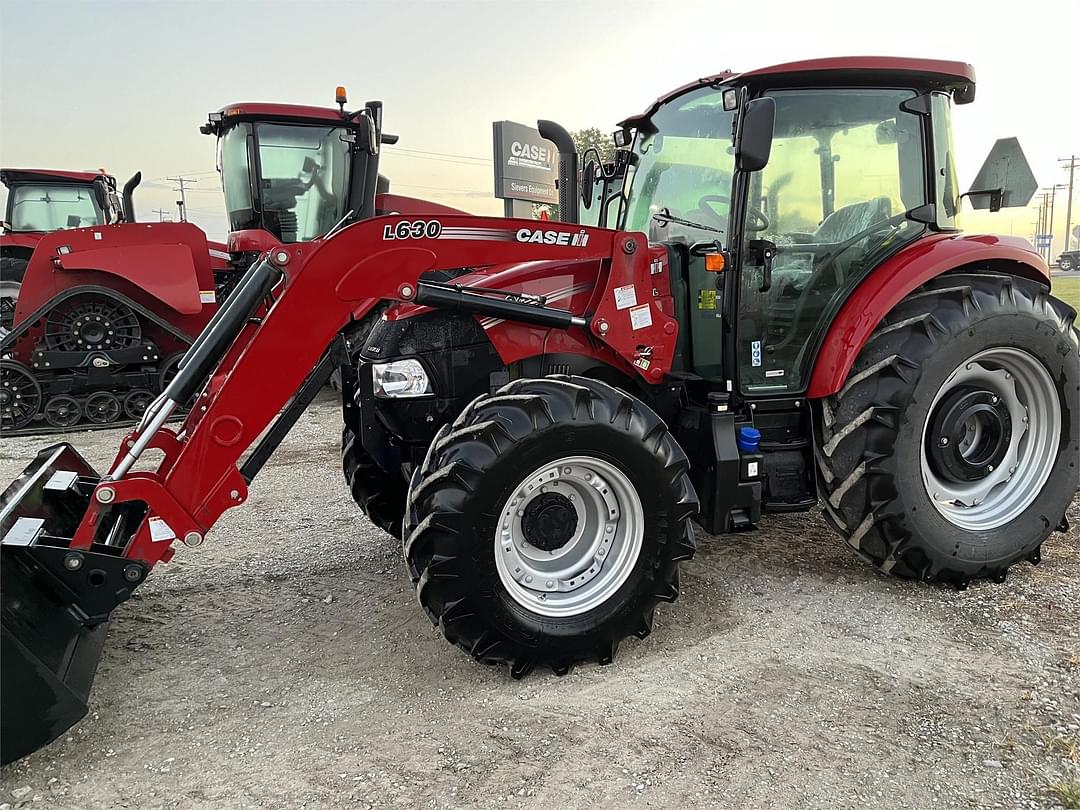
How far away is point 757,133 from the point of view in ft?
10.4

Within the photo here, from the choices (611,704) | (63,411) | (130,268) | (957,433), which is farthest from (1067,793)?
(63,411)

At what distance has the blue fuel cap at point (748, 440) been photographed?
3670mm

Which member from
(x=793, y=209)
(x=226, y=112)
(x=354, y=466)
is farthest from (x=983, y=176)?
(x=226, y=112)

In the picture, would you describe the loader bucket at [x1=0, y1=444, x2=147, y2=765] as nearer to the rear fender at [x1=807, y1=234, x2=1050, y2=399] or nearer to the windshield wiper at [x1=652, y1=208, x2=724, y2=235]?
the windshield wiper at [x1=652, y1=208, x2=724, y2=235]

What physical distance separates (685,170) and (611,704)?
2603mm

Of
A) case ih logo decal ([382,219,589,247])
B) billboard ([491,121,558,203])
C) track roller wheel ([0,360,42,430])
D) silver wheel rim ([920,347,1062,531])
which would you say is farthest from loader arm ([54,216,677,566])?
billboard ([491,121,558,203])

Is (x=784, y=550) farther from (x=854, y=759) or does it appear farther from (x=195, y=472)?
(x=195, y=472)

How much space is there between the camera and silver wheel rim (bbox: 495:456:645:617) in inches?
121

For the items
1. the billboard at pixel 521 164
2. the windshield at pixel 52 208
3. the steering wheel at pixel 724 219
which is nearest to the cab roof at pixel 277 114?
the windshield at pixel 52 208

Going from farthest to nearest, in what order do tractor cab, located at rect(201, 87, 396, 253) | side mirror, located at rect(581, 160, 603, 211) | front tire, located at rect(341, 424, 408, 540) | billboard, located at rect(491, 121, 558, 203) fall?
1. billboard, located at rect(491, 121, 558, 203)
2. tractor cab, located at rect(201, 87, 396, 253)
3. side mirror, located at rect(581, 160, 603, 211)
4. front tire, located at rect(341, 424, 408, 540)

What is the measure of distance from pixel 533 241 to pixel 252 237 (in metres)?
6.27

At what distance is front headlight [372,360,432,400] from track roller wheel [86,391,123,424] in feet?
21.1

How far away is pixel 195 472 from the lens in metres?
2.89

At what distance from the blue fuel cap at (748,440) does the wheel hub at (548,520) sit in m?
1.00
